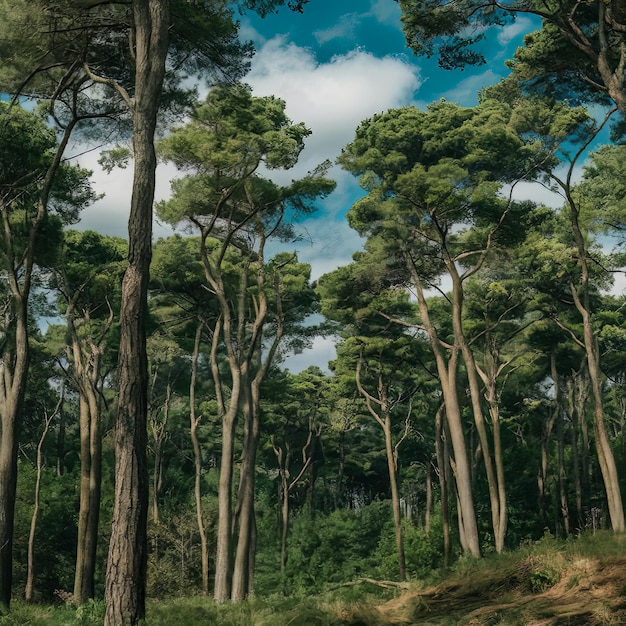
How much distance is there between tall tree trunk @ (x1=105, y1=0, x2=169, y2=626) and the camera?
272 inches

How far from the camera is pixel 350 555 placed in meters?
35.3

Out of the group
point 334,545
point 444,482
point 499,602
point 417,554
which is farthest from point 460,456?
point 334,545

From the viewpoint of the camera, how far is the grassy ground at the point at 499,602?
6145mm

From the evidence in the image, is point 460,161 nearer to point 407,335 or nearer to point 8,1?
point 407,335

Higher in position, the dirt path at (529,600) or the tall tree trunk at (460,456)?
the tall tree trunk at (460,456)

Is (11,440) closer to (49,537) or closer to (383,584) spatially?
(383,584)

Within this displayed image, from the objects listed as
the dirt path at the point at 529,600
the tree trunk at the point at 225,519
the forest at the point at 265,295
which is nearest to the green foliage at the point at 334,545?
the forest at the point at 265,295

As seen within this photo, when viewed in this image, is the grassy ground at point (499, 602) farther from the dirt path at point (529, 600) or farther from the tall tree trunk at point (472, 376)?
the tall tree trunk at point (472, 376)

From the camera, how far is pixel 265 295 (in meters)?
19.1

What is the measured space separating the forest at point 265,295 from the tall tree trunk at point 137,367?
3cm

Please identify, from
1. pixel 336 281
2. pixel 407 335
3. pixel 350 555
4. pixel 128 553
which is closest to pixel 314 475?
pixel 350 555

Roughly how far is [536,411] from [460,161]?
65.4 feet

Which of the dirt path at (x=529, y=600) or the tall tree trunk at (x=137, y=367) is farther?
the tall tree trunk at (x=137, y=367)

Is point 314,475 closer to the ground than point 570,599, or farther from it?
farther from it
